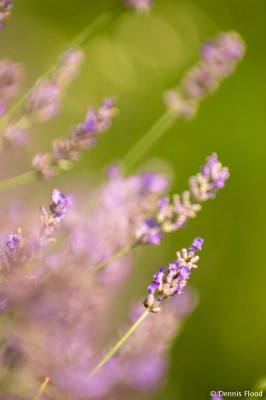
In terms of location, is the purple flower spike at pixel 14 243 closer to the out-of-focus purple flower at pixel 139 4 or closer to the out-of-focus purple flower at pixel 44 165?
the out-of-focus purple flower at pixel 44 165

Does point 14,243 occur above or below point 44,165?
below

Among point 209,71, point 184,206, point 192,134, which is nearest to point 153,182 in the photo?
point 184,206

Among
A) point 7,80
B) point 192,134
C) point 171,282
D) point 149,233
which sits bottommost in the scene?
point 171,282

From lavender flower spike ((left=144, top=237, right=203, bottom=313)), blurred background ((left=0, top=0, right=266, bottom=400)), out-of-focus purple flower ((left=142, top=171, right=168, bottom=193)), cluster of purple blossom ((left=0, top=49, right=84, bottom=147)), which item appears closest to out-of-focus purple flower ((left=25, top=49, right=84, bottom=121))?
cluster of purple blossom ((left=0, top=49, right=84, bottom=147))

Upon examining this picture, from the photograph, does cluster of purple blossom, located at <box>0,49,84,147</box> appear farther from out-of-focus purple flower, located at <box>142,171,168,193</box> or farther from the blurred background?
the blurred background

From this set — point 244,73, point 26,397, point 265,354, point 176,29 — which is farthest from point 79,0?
point 26,397

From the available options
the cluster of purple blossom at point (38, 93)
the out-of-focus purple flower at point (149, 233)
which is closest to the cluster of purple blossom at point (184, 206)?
the out-of-focus purple flower at point (149, 233)

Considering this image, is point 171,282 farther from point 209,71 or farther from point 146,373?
point 209,71
